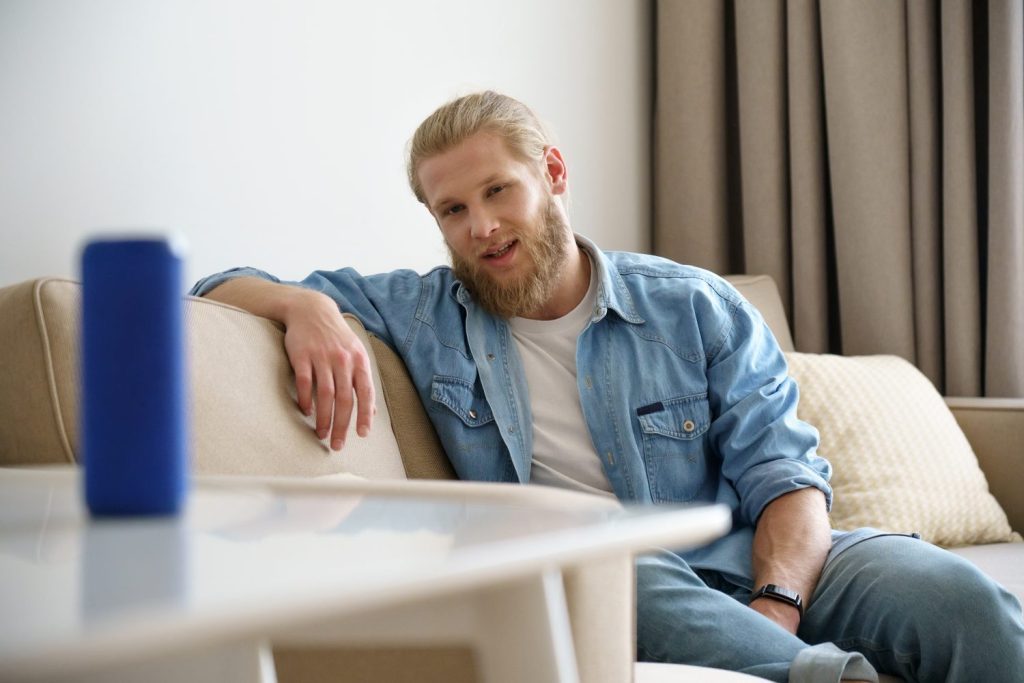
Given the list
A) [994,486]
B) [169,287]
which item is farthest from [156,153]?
[994,486]

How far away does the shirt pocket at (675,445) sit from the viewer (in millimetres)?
1547

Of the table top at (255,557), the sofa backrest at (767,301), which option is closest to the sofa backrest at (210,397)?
the table top at (255,557)

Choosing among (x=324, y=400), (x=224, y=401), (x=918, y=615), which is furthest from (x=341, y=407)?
(x=918, y=615)

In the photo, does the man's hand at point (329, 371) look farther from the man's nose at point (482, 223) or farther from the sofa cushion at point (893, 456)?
the sofa cushion at point (893, 456)

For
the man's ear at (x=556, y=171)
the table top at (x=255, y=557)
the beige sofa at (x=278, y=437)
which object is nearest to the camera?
the table top at (x=255, y=557)

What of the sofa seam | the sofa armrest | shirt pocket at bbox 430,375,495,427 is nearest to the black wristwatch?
shirt pocket at bbox 430,375,495,427

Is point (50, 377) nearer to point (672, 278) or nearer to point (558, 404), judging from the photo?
point (558, 404)

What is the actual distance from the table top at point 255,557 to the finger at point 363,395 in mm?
627

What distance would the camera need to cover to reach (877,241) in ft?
8.32

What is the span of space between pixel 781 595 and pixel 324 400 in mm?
→ 581

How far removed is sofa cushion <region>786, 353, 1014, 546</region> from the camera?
1879mm

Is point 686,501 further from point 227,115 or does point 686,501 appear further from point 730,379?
A: point 227,115

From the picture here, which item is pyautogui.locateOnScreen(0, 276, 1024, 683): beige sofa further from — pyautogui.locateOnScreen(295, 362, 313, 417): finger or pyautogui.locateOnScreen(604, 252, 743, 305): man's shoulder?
pyautogui.locateOnScreen(604, 252, 743, 305): man's shoulder

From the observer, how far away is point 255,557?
45cm
